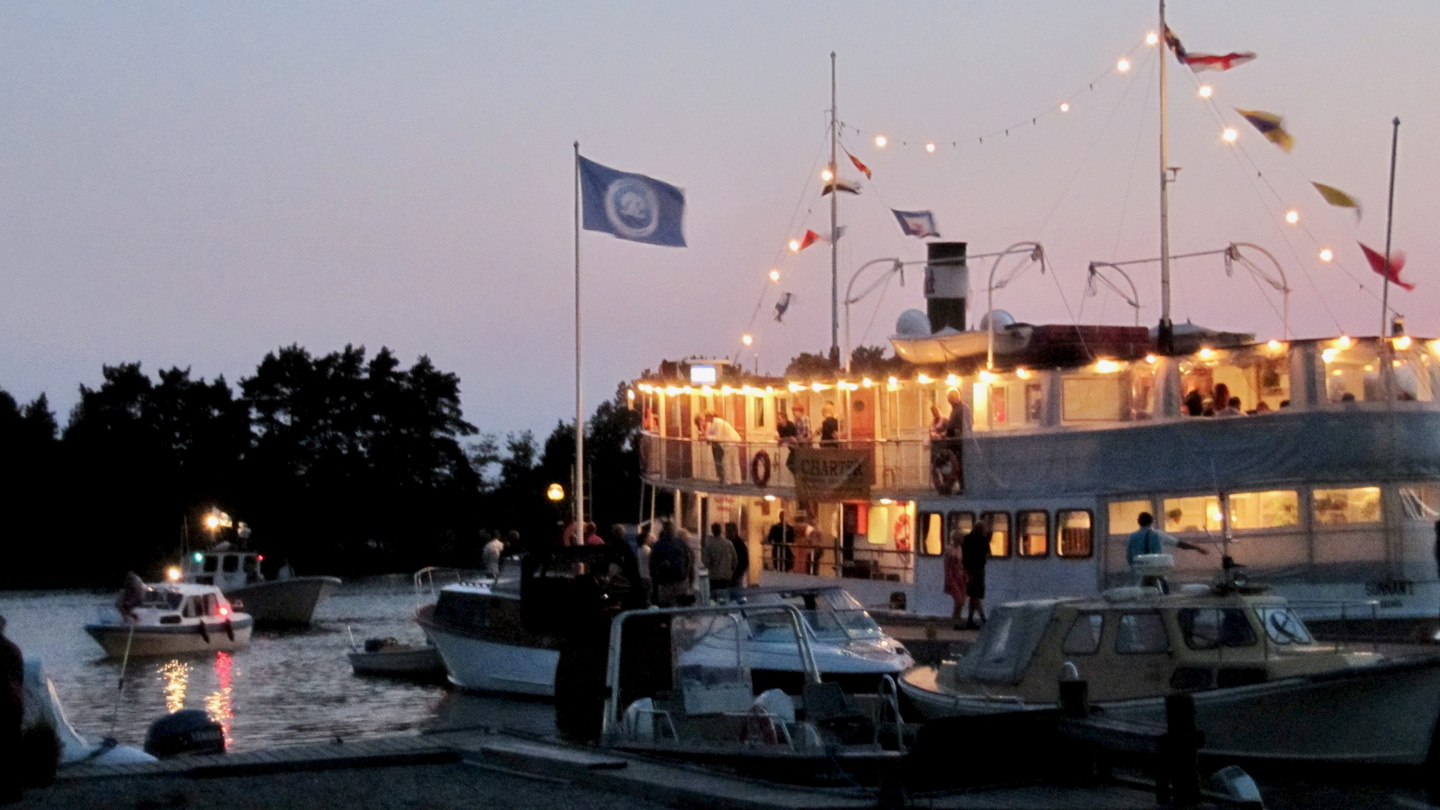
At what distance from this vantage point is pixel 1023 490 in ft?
90.6

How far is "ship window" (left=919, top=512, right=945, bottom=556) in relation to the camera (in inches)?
1137

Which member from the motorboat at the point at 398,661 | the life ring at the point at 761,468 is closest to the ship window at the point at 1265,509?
the life ring at the point at 761,468

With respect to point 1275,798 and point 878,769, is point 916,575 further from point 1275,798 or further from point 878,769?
point 878,769

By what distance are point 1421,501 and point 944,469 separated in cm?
788

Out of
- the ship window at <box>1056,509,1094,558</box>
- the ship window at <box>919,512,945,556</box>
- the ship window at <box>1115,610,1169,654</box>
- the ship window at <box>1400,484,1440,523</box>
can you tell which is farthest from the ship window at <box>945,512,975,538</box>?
the ship window at <box>1115,610,1169,654</box>

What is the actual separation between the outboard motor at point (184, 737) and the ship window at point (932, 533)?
14669 millimetres

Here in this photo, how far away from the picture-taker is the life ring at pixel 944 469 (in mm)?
28703

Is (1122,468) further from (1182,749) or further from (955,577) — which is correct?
(1182,749)

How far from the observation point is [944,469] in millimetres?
28859

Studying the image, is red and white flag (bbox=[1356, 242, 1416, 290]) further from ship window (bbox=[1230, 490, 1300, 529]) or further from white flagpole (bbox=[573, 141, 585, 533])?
white flagpole (bbox=[573, 141, 585, 533])

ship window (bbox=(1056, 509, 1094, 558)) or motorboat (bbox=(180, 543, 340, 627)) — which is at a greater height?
ship window (bbox=(1056, 509, 1094, 558))

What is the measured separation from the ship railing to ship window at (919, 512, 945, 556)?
595 mm

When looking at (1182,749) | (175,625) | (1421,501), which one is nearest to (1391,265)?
(1421,501)

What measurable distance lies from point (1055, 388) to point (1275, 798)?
13678 mm
